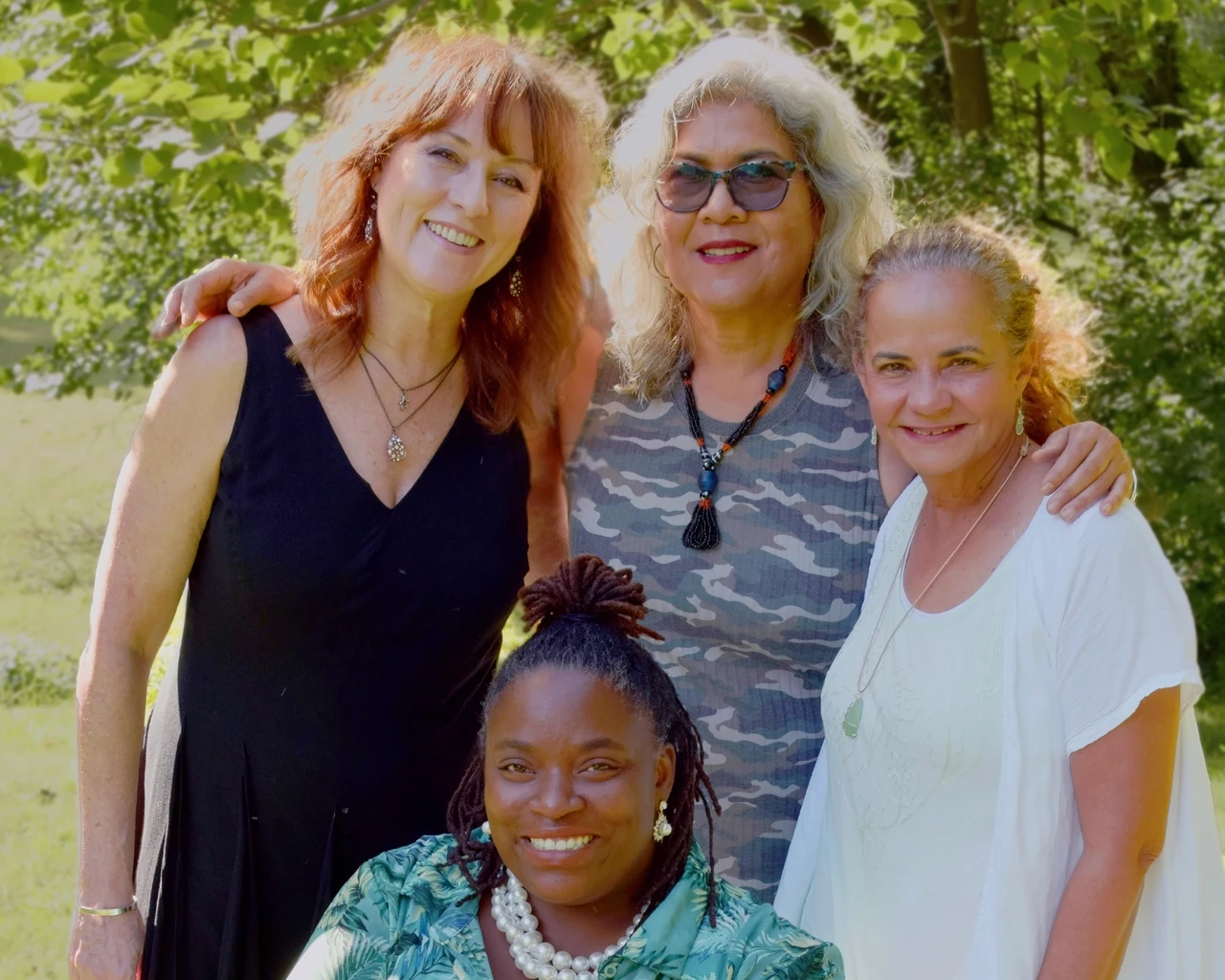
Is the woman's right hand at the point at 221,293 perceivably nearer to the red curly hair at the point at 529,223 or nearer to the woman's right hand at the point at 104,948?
the red curly hair at the point at 529,223

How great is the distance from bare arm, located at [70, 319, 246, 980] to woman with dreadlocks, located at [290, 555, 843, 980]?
60 centimetres

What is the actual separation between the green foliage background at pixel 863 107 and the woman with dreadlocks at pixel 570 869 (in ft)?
7.33

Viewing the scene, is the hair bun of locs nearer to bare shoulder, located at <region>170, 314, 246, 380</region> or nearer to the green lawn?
bare shoulder, located at <region>170, 314, 246, 380</region>

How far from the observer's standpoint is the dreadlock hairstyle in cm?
217

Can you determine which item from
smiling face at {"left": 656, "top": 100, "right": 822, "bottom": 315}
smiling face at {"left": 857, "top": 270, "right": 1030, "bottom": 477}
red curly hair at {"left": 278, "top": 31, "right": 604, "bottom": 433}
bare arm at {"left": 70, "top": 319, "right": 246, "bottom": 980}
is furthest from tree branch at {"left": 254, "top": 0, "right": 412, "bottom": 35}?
smiling face at {"left": 857, "top": 270, "right": 1030, "bottom": 477}

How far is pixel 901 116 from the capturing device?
1111 cm

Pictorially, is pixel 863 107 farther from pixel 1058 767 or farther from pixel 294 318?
pixel 1058 767

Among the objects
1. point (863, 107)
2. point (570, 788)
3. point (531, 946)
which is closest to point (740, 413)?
point (570, 788)

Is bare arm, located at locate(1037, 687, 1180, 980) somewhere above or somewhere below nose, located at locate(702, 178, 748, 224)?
below

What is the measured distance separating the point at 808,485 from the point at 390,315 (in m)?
0.94

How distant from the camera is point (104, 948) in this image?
253 centimetres

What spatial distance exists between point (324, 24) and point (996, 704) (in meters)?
4.68

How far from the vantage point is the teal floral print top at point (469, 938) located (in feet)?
6.73

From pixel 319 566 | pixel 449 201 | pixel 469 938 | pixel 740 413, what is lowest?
pixel 469 938
